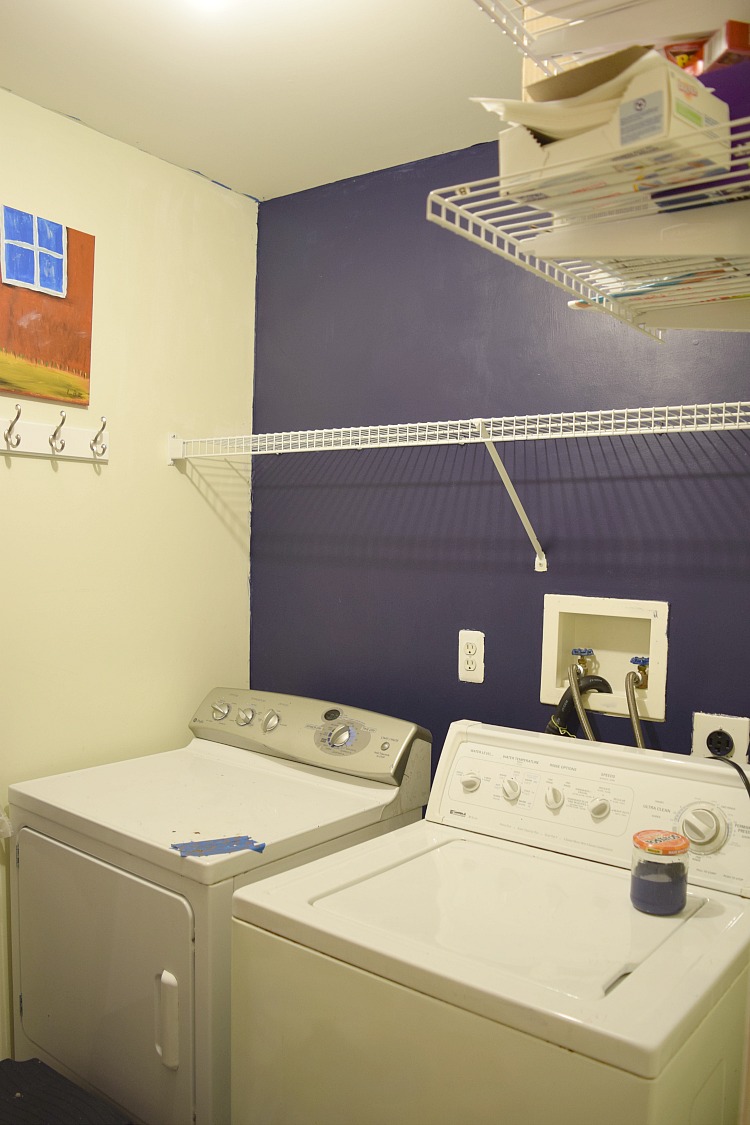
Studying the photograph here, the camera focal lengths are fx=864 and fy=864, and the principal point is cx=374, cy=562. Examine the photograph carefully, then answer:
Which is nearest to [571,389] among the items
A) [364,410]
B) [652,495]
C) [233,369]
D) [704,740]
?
[652,495]

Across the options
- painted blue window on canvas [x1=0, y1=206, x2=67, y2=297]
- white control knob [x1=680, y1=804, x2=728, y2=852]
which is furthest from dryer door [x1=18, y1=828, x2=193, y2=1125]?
painted blue window on canvas [x1=0, y1=206, x2=67, y2=297]

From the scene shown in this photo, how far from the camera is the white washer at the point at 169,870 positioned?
1.58 metres

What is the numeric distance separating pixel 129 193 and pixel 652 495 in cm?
153

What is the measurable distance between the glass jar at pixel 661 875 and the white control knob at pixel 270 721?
1.09m

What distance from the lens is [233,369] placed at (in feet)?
8.47

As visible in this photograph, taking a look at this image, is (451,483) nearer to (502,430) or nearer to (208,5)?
(502,430)

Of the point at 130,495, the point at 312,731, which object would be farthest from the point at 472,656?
the point at 130,495

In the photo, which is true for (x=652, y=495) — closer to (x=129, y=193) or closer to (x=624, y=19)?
(x=624, y=19)

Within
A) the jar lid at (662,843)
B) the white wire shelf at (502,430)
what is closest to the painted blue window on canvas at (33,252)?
the white wire shelf at (502,430)

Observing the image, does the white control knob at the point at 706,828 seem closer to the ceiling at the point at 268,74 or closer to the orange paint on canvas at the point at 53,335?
the ceiling at the point at 268,74

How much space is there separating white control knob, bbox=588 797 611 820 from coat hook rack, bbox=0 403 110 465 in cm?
145

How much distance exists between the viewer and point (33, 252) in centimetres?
203

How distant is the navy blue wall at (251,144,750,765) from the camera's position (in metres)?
1.82

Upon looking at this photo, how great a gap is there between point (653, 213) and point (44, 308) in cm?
153
